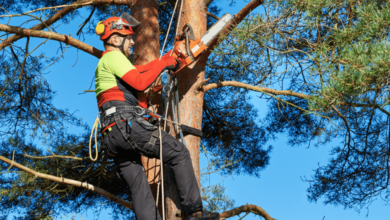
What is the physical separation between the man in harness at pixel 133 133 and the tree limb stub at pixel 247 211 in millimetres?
1110

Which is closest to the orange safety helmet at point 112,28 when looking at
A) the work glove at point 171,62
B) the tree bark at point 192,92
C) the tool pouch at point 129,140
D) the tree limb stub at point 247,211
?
the work glove at point 171,62

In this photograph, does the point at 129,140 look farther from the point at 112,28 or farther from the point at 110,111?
the point at 112,28

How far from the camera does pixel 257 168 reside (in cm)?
683

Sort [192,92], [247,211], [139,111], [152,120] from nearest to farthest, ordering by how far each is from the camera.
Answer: [139,111], [152,120], [192,92], [247,211]

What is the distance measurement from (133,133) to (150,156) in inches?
10.1

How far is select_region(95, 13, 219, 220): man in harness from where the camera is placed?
301 centimetres

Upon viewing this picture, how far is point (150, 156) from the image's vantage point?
3100mm

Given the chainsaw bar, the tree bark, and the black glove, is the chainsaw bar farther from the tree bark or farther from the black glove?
the black glove

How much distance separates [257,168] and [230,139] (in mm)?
955

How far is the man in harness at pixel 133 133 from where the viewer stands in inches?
118

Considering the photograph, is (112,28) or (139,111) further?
(112,28)

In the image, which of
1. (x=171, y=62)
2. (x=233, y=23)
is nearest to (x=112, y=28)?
(x=171, y=62)

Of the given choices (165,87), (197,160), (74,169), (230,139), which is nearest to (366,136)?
(230,139)

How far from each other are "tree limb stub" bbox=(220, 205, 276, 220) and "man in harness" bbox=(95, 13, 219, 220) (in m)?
1.11
